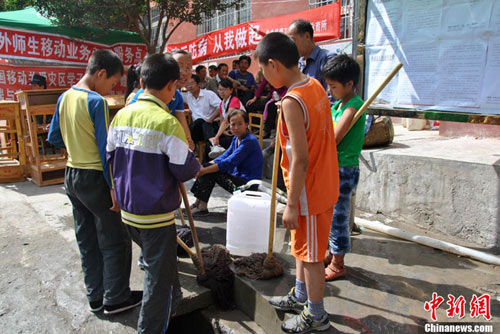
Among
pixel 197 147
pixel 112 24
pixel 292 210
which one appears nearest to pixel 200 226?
pixel 292 210

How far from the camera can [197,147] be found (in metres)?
6.66

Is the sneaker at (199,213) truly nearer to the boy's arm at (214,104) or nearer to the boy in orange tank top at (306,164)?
the boy in orange tank top at (306,164)

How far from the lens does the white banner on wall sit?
2877 millimetres

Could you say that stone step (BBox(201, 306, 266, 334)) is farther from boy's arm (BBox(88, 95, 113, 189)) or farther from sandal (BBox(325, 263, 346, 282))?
boy's arm (BBox(88, 95, 113, 189))

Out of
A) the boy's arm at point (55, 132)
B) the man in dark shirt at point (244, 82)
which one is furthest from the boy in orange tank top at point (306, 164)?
the man in dark shirt at point (244, 82)

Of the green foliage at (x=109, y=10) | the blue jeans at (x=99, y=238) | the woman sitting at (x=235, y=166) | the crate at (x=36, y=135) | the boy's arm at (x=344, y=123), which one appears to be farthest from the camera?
the green foliage at (x=109, y=10)

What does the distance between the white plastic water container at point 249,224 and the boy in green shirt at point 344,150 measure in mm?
656

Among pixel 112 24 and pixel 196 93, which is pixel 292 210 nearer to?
pixel 196 93

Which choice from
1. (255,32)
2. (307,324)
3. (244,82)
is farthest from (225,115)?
(255,32)

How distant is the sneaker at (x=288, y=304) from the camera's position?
7.79 ft

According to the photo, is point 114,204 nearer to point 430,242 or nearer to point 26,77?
point 430,242

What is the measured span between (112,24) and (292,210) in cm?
963
